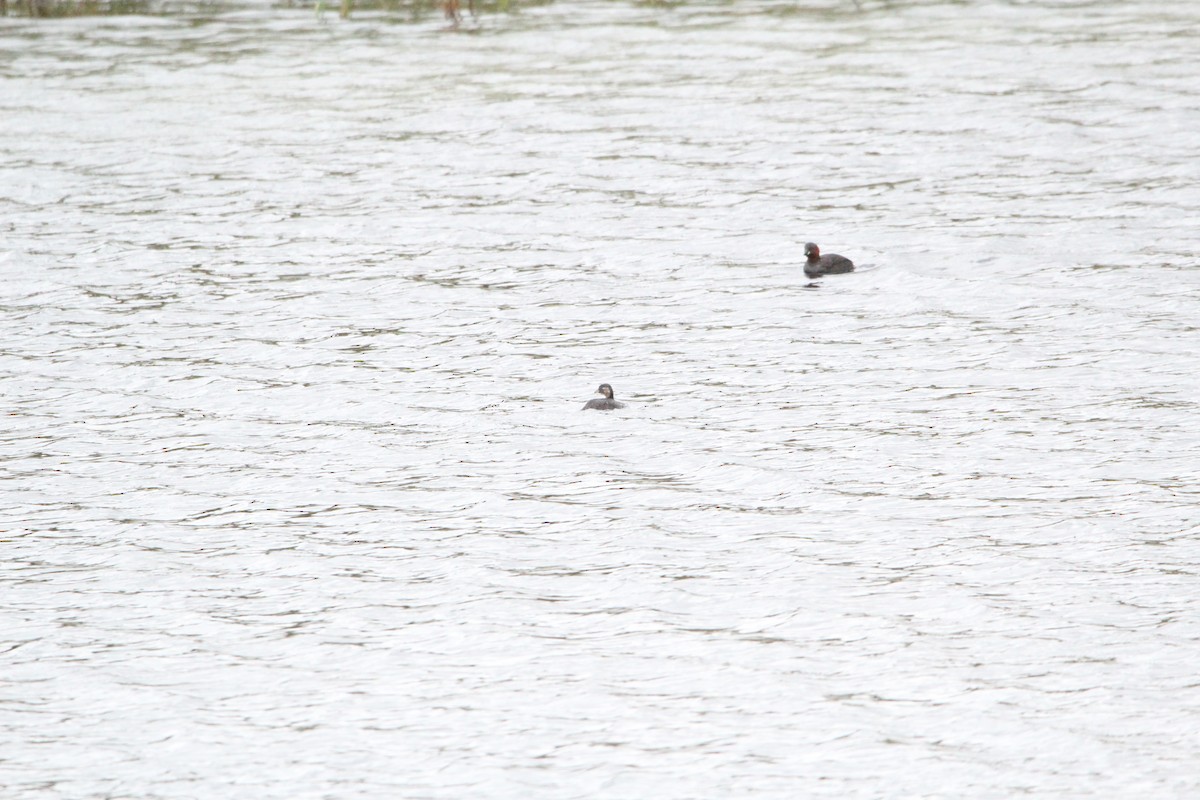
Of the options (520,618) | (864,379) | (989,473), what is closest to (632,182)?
(864,379)

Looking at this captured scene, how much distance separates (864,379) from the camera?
995 centimetres

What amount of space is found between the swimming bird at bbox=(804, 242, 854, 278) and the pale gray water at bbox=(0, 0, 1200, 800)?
9 centimetres

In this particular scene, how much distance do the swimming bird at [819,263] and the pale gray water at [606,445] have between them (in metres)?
0.09

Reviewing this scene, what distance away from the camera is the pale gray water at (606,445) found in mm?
6094

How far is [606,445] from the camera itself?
902 centimetres

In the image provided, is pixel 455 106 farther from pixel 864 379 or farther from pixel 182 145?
pixel 864 379

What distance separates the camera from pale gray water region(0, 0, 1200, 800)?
6.09 m

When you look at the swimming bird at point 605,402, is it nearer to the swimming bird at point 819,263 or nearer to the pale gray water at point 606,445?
the pale gray water at point 606,445

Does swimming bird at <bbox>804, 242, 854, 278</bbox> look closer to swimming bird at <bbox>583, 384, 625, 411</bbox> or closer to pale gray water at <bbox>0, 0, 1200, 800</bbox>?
pale gray water at <bbox>0, 0, 1200, 800</bbox>

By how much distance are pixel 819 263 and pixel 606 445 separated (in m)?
3.43

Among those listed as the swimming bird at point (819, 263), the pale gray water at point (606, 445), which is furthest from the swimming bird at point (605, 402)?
the swimming bird at point (819, 263)

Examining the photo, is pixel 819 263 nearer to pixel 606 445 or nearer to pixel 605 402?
pixel 605 402

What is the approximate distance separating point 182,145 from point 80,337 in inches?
233

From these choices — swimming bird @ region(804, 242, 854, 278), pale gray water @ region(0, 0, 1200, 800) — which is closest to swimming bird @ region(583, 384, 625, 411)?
pale gray water @ region(0, 0, 1200, 800)
